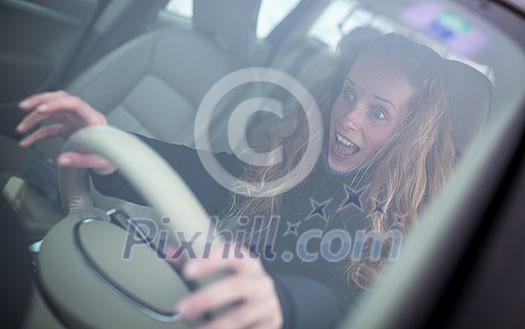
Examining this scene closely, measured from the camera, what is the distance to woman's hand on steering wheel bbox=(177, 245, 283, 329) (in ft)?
2.53

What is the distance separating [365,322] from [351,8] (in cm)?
53

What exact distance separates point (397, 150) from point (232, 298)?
36cm

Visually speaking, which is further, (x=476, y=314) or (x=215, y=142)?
(x=215, y=142)

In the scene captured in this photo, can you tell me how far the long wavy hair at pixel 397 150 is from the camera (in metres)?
0.89

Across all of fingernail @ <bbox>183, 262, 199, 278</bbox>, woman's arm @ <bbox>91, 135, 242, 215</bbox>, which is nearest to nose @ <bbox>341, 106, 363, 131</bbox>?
woman's arm @ <bbox>91, 135, 242, 215</bbox>

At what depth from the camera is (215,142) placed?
1.00m

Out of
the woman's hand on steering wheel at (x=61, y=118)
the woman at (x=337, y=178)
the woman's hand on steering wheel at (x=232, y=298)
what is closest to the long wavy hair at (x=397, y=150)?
the woman at (x=337, y=178)

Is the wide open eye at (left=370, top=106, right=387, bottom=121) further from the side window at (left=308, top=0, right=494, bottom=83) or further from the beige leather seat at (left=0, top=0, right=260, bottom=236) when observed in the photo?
the beige leather seat at (left=0, top=0, right=260, bottom=236)

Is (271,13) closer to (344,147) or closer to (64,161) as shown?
(344,147)

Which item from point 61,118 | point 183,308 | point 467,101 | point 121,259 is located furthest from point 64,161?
point 467,101

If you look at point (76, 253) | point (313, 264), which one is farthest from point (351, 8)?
point (76, 253)

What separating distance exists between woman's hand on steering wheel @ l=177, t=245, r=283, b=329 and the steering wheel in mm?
19

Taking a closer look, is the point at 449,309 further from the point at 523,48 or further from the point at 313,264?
the point at 523,48

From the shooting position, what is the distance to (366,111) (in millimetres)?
936
